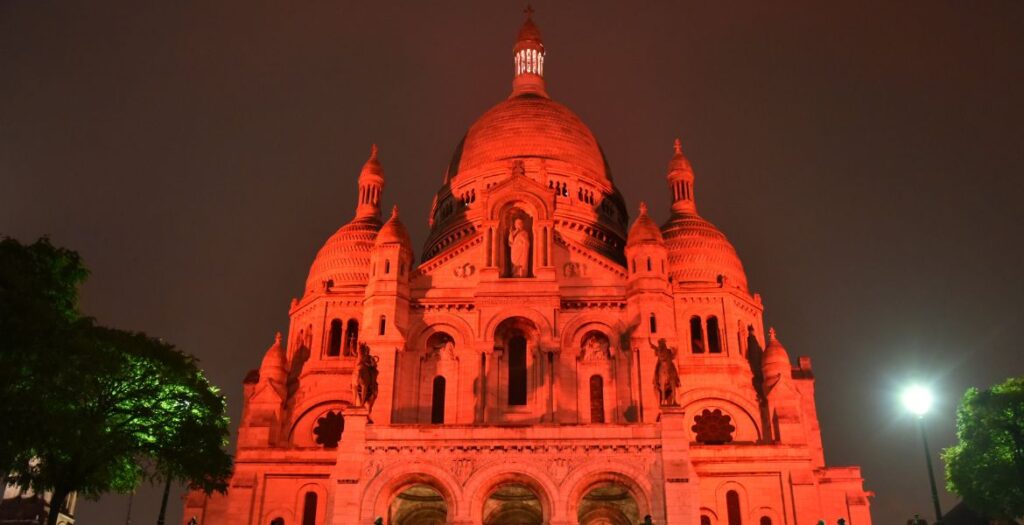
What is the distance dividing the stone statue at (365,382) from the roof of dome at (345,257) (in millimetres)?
16828

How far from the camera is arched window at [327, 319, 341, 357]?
185ft

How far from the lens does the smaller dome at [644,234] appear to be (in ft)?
159

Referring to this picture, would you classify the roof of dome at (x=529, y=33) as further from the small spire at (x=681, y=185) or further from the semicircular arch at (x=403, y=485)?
the semicircular arch at (x=403, y=485)

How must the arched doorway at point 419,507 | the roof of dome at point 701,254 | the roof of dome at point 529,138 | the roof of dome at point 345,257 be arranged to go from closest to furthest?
the arched doorway at point 419,507 < the roof of dome at point 701,254 < the roof of dome at point 345,257 < the roof of dome at point 529,138

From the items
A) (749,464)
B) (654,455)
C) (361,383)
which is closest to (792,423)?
(749,464)

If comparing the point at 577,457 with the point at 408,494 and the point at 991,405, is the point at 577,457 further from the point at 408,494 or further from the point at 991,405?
the point at 991,405

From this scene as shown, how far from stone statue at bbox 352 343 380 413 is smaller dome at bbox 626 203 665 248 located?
47.6 feet

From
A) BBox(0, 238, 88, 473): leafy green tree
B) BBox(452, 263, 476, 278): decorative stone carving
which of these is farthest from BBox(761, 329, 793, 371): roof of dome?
BBox(0, 238, 88, 473): leafy green tree

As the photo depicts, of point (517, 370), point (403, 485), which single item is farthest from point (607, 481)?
point (517, 370)

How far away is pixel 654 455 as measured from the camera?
40.0 metres

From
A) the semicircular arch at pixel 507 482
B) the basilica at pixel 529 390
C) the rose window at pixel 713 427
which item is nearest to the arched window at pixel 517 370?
the basilica at pixel 529 390

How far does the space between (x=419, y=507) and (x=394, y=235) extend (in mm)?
13179

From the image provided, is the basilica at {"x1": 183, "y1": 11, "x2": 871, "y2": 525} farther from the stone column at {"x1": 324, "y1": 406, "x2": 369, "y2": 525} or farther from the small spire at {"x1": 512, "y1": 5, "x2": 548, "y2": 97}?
→ the small spire at {"x1": 512, "y1": 5, "x2": 548, "y2": 97}

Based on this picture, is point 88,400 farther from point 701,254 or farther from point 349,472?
point 701,254
